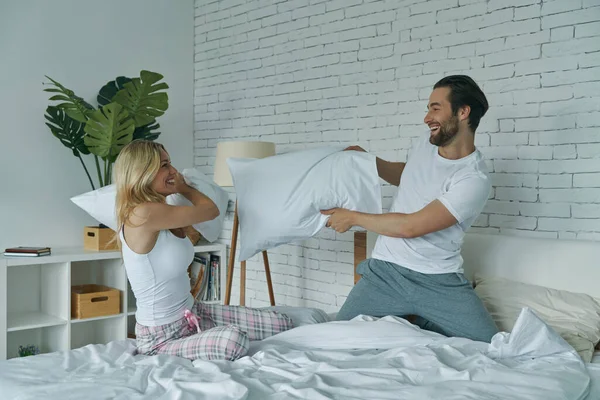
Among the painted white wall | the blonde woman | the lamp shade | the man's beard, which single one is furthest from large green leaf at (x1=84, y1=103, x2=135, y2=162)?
the man's beard

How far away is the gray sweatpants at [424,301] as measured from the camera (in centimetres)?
275

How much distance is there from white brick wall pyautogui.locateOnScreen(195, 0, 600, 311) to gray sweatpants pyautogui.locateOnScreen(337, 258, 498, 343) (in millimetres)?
761

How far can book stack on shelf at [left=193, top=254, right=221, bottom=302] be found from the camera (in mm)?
4996

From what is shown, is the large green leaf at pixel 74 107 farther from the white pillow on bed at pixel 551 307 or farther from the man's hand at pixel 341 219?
the white pillow on bed at pixel 551 307

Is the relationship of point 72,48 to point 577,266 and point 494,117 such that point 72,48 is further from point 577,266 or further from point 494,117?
point 577,266

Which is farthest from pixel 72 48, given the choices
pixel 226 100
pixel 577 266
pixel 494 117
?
pixel 577 266

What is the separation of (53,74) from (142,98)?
0.68 metres

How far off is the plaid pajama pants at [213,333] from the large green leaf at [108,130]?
1784 millimetres

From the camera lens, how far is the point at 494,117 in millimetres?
3449

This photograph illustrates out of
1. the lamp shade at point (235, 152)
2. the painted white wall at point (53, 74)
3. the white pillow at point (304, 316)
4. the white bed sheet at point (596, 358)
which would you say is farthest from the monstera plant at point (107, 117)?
the white bed sheet at point (596, 358)

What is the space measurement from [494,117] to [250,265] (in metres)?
2.25

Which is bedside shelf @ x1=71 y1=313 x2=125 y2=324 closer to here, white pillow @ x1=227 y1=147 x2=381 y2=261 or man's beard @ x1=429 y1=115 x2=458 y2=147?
white pillow @ x1=227 y1=147 x2=381 y2=261

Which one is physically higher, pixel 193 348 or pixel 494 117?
pixel 494 117

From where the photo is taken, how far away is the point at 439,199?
2801 millimetres
